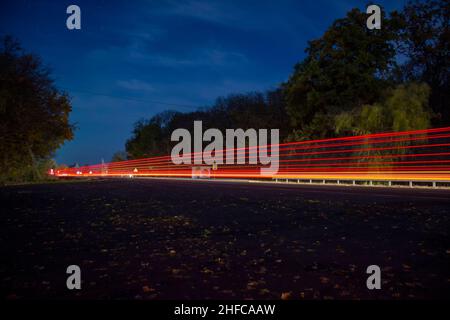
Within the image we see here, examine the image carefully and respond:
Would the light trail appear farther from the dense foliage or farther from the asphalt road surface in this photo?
the asphalt road surface

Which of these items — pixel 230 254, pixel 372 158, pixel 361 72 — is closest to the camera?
pixel 230 254

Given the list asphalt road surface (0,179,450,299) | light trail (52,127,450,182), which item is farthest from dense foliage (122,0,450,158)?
asphalt road surface (0,179,450,299)

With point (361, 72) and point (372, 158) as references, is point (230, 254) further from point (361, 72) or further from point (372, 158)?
point (361, 72)

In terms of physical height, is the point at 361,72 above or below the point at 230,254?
above

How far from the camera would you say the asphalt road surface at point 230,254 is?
3.67 metres

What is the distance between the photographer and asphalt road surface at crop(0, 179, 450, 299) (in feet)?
12.0

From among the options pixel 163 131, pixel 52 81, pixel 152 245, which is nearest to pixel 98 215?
pixel 152 245

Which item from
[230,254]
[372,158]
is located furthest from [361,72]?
[230,254]

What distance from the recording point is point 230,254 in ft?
16.5

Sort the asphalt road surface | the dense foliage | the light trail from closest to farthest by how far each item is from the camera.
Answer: the asphalt road surface
the light trail
the dense foliage

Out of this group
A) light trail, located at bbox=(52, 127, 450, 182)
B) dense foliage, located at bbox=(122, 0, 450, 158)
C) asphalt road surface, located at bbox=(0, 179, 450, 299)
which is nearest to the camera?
asphalt road surface, located at bbox=(0, 179, 450, 299)

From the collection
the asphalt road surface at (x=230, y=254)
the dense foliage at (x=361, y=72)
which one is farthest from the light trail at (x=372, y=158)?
the asphalt road surface at (x=230, y=254)
